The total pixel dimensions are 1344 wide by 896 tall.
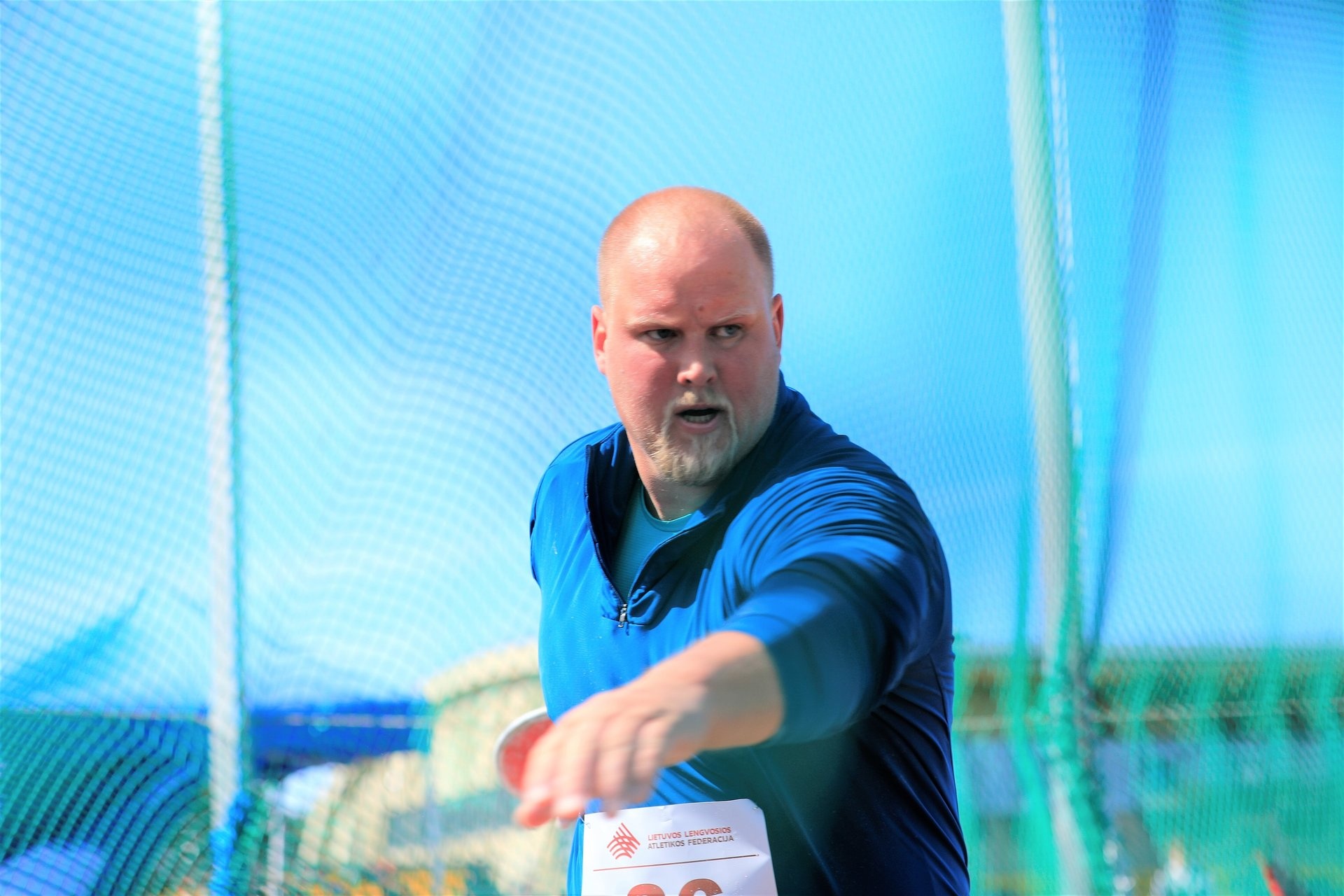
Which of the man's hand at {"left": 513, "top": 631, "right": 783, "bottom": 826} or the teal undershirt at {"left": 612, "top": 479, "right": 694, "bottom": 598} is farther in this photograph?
the teal undershirt at {"left": 612, "top": 479, "right": 694, "bottom": 598}

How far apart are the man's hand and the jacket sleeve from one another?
0.13 feet

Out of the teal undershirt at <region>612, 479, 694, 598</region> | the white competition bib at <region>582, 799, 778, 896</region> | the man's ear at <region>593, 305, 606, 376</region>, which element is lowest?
the white competition bib at <region>582, 799, 778, 896</region>

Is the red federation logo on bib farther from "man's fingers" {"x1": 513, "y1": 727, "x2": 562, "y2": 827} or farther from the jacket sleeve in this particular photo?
"man's fingers" {"x1": 513, "y1": 727, "x2": 562, "y2": 827}

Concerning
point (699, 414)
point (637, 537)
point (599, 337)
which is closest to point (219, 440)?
point (599, 337)

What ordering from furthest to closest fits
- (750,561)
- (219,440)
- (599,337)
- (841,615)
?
(219,440) < (599,337) < (750,561) < (841,615)

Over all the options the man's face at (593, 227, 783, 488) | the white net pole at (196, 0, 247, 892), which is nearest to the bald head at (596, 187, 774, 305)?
the man's face at (593, 227, 783, 488)

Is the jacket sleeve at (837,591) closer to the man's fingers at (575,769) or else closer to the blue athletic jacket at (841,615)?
the blue athletic jacket at (841,615)

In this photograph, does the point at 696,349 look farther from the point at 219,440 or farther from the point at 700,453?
the point at 219,440

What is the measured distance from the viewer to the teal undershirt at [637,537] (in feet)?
5.46

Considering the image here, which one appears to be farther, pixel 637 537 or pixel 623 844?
pixel 637 537

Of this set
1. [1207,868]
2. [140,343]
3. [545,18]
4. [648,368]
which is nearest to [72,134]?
[140,343]

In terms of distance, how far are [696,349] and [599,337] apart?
37cm

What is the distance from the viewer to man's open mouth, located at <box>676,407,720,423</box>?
1.59m

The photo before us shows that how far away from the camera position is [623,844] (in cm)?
147
